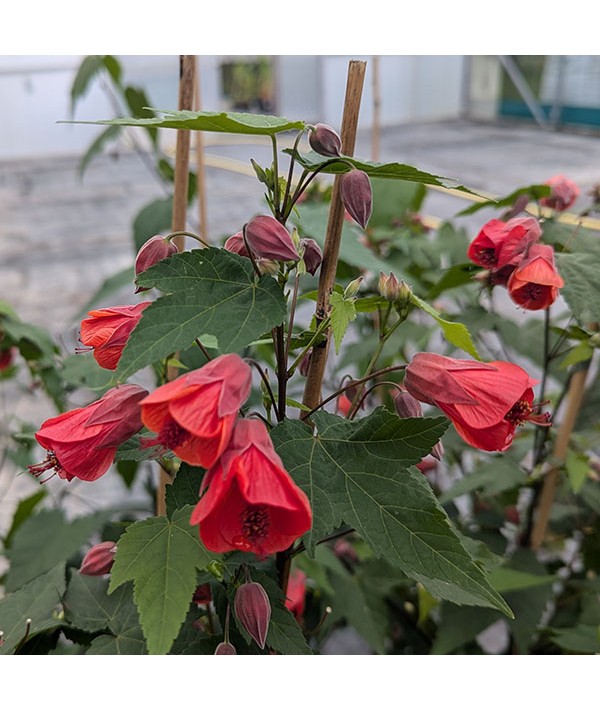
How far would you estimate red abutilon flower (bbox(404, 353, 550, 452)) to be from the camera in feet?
1.27

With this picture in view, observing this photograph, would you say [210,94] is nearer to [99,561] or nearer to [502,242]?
[502,242]

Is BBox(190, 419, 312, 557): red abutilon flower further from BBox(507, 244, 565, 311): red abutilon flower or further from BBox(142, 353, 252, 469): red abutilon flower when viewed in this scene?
BBox(507, 244, 565, 311): red abutilon flower

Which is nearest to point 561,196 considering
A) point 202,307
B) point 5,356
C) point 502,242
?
point 502,242

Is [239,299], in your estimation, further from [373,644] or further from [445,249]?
[445,249]

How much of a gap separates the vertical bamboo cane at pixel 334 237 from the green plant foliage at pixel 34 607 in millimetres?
204

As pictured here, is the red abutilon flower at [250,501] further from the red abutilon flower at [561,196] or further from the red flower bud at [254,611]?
the red abutilon flower at [561,196]

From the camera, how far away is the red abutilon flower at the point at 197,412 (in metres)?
0.32

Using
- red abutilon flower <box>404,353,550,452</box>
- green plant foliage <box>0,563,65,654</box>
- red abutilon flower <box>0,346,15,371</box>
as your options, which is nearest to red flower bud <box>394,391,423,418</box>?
red abutilon flower <box>404,353,550,452</box>

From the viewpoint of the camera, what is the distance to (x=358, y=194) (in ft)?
1.31

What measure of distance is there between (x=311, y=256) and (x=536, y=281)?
0.16 metres

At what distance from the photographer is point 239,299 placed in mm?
364

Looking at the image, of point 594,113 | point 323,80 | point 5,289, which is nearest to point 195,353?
point 5,289

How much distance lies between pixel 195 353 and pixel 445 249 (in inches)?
14.6

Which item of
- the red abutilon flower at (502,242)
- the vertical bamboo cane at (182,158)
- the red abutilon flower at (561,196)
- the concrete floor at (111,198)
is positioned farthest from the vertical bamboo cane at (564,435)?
the concrete floor at (111,198)
